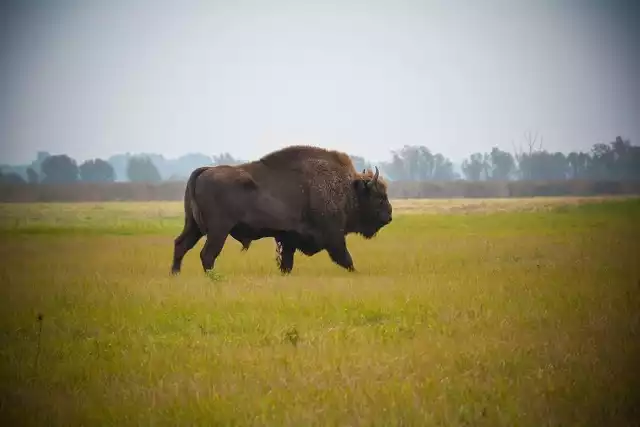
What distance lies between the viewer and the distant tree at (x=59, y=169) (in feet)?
337

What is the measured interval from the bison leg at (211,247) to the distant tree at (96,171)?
353ft

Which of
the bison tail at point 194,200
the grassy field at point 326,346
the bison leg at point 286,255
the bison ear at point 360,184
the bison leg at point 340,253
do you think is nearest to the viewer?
the grassy field at point 326,346

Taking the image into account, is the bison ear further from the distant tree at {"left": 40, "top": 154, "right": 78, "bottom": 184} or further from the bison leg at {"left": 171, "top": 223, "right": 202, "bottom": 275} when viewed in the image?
the distant tree at {"left": 40, "top": 154, "right": 78, "bottom": 184}

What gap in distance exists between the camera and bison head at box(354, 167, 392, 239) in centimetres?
1457

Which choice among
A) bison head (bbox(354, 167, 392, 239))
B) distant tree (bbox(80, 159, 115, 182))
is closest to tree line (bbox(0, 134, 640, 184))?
distant tree (bbox(80, 159, 115, 182))

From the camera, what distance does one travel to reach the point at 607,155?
91625 mm

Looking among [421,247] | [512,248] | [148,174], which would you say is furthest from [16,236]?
[148,174]

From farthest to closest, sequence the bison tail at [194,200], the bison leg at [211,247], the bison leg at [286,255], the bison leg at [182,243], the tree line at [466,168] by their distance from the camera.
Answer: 1. the tree line at [466,168]
2. the bison leg at [286,255]
3. the bison leg at [182,243]
4. the bison tail at [194,200]
5. the bison leg at [211,247]

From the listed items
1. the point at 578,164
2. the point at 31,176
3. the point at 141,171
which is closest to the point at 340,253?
the point at 31,176

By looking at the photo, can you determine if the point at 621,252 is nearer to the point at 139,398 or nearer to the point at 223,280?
the point at 223,280

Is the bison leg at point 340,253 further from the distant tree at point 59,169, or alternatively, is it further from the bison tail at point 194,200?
the distant tree at point 59,169

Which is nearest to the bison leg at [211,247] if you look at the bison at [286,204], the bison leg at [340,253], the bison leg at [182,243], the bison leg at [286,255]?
the bison at [286,204]

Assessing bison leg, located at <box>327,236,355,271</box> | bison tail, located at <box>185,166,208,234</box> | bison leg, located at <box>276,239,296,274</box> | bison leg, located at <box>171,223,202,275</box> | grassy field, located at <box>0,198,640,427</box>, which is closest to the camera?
grassy field, located at <box>0,198,640,427</box>

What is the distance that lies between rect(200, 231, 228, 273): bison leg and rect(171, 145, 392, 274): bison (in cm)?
2
